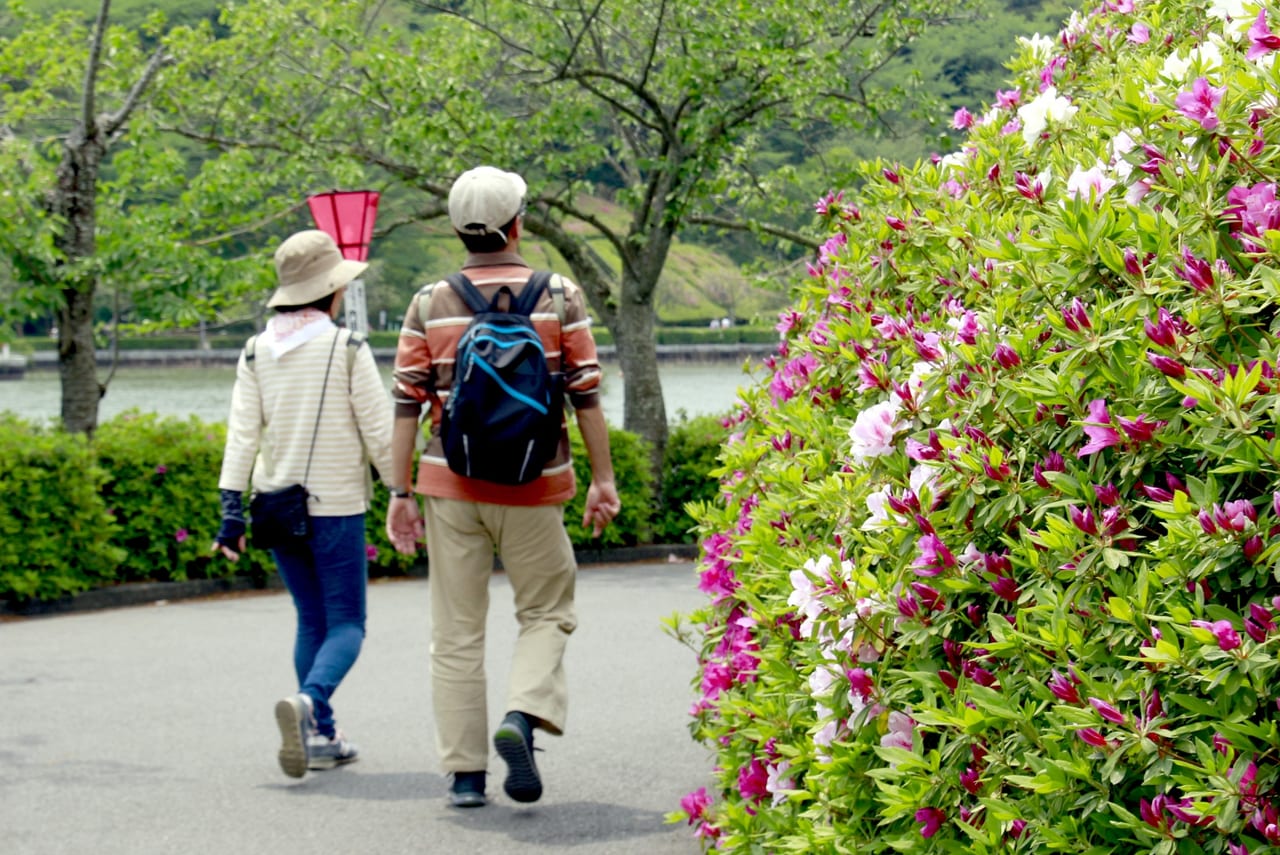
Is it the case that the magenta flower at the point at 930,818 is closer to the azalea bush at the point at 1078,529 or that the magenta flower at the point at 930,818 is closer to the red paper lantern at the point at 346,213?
the azalea bush at the point at 1078,529

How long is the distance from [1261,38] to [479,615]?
357cm

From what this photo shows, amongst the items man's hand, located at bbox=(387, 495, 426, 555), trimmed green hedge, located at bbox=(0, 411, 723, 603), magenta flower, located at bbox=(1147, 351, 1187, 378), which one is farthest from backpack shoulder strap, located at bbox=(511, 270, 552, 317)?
trimmed green hedge, located at bbox=(0, 411, 723, 603)

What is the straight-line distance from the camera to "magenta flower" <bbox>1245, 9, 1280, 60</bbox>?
7.71 ft

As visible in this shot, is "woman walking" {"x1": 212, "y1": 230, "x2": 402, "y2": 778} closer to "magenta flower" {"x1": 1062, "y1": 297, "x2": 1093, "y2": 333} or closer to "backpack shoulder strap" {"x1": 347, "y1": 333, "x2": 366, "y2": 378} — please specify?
"backpack shoulder strap" {"x1": 347, "y1": 333, "x2": 366, "y2": 378}

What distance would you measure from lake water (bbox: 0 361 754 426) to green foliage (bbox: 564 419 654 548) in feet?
90.6

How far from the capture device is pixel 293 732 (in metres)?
5.49

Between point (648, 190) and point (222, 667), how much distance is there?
7028mm

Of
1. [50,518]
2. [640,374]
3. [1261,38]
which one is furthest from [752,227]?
[1261,38]

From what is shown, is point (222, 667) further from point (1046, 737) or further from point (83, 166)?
point (1046, 737)

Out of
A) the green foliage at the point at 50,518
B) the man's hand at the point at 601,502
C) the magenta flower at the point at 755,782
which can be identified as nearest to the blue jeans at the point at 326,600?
the man's hand at the point at 601,502

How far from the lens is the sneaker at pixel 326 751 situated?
19.5 ft

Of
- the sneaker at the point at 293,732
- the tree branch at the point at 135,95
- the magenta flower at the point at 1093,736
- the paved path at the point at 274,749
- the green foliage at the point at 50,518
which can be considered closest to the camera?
the magenta flower at the point at 1093,736

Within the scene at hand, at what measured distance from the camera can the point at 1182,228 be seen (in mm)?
2229

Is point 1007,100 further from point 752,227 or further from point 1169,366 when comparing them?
point 752,227
